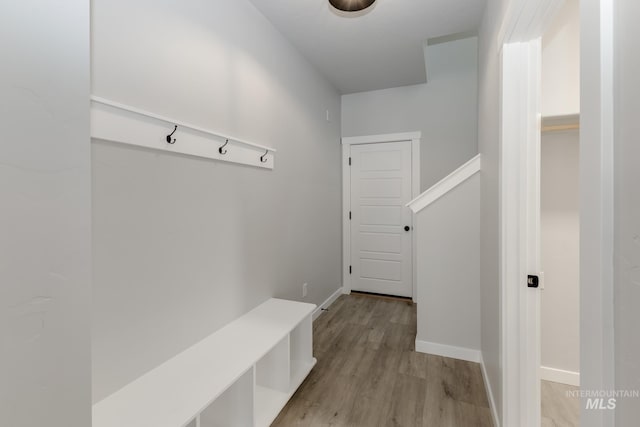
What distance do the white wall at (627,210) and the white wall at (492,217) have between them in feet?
3.48

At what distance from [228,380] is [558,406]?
6.45 ft

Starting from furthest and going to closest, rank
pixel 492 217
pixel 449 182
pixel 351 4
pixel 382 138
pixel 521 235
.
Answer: pixel 382 138 → pixel 449 182 → pixel 351 4 → pixel 492 217 → pixel 521 235

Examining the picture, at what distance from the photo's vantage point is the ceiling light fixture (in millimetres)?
1901

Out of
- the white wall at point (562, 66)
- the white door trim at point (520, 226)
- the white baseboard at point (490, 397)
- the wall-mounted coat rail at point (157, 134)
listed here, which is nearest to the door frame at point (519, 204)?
the white door trim at point (520, 226)

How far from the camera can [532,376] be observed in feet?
4.48

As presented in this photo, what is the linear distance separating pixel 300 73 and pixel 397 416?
9.18 feet

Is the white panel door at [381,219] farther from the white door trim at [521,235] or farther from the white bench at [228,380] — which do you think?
the white door trim at [521,235]

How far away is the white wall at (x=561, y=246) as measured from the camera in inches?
75.2

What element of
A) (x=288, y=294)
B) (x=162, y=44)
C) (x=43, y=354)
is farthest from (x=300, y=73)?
(x=43, y=354)

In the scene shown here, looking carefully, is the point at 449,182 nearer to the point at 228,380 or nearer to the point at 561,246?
the point at 561,246

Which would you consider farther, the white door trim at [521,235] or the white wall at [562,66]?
the white wall at [562,66]

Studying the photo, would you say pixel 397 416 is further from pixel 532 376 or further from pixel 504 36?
pixel 504 36

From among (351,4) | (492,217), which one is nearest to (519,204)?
(492,217)

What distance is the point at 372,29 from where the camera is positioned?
2.34m
